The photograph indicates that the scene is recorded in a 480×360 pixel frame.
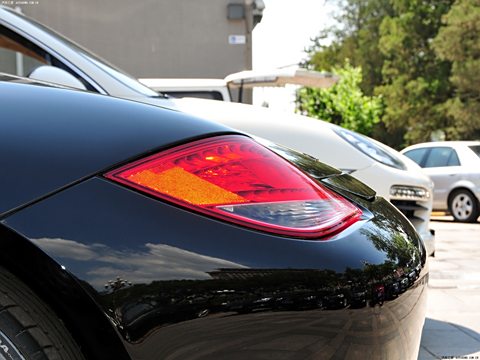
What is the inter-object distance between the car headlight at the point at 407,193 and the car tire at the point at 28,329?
9.70 ft

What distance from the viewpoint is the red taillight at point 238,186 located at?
1.39 metres

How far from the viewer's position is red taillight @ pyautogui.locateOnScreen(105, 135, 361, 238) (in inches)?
54.7

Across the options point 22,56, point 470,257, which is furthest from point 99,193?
point 470,257

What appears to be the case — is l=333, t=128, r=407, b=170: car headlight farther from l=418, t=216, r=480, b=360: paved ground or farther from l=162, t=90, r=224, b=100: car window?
l=162, t=90, r=224, b=100: car window

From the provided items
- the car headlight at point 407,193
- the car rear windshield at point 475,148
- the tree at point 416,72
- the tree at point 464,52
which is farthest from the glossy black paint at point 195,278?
the tree at point 416,72

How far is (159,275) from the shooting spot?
130 cm

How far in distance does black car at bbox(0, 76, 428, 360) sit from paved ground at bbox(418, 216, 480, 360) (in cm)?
208

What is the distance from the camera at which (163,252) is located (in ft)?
4.30

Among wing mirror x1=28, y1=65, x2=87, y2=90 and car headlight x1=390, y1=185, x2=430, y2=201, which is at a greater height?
wing mirror x1=28, y1=65, x2=87, y2=90

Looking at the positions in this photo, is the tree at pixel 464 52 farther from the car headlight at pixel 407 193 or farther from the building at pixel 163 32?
the car headlight at pixel 407 193

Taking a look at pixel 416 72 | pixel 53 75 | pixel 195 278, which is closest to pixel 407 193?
pixel 53 75

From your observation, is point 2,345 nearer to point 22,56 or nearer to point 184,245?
point 184,245

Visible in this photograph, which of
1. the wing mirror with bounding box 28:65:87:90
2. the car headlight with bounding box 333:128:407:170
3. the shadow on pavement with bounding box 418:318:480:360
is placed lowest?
the shadow on pavement with bounding box 418:318:480:360

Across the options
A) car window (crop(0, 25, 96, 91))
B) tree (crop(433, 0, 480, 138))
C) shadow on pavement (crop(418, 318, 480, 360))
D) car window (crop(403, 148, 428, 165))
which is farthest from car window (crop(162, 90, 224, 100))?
tree (crop(433, 0, 480, 138))
